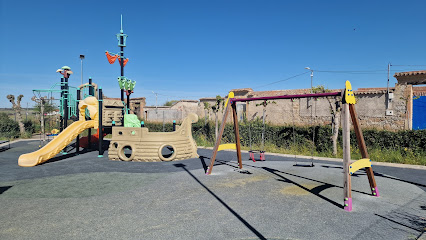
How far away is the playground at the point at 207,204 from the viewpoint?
413 cm

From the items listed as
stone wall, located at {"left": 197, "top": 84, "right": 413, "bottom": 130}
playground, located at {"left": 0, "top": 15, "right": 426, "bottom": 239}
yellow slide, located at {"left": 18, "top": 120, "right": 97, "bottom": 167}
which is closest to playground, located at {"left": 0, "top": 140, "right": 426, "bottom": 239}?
playground, located at {"left": 0, "top": 15, "right": 426, "bottom": 239}

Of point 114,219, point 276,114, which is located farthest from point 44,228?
point 276,114

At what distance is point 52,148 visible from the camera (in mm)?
10719

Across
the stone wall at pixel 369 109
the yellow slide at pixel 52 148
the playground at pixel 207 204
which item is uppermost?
the stone wall at pixel 369 109

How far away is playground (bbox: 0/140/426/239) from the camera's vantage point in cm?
413

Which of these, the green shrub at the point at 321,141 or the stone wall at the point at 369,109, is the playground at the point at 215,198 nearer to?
the green shrub at the point at 321,141

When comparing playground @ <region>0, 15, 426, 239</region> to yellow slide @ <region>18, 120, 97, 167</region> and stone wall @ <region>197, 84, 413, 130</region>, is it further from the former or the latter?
stone wall @ <region>197, 84, 413, 130</region>

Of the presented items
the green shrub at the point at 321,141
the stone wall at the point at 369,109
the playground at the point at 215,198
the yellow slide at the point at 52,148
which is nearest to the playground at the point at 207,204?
the playground at the point at 215,198

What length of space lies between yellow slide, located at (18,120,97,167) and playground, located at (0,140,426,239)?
957mm

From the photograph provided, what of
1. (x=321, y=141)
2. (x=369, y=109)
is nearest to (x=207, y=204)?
(x=321, y=141)

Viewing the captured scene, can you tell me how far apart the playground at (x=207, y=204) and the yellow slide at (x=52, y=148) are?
3.14 ft

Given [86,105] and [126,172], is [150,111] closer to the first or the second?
[86,105]

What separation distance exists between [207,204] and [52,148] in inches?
327

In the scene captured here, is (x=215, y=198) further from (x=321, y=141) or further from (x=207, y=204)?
(x=321, y=141)
